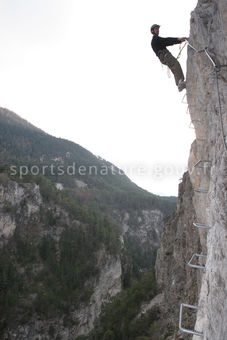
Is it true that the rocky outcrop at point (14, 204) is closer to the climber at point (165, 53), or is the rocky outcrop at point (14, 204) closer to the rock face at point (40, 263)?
the rock face at point (40, 263)

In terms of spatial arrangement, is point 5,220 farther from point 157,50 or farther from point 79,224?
point 157,50

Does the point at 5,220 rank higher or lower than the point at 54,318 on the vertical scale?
higher

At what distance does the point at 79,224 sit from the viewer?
103 m

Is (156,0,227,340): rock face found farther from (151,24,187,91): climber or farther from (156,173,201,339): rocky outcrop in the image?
(156,173,201,339): rocky outcrop

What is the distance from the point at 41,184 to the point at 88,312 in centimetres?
4067

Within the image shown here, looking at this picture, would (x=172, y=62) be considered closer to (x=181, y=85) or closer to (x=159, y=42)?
(x=159, y=42)

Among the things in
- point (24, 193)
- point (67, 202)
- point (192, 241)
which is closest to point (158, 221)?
point (67, 202)

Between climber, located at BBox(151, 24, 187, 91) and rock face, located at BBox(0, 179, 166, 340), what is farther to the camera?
rock face, located at BBox(0, 179, 166, 340)

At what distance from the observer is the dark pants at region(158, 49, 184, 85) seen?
360 inches

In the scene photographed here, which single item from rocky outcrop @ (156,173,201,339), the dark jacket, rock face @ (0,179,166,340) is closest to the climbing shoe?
the dark jacket

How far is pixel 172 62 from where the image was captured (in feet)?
30.1

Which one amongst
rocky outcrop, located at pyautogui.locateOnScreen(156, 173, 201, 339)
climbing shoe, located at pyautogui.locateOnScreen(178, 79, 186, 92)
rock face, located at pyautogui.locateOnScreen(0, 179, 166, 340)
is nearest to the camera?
climbing shoe, located at pyautogui.locateOnScreen(178, 79, 186, 92)

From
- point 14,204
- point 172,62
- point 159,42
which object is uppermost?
point 159,42

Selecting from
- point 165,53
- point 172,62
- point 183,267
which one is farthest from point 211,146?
point 183,267
